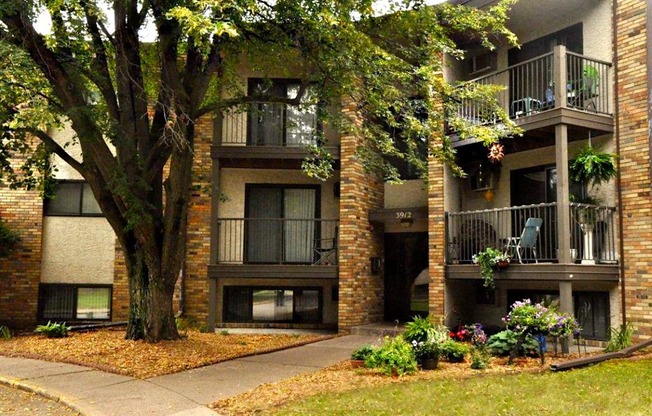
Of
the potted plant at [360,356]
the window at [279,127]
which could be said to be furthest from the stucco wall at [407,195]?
the potted plant at [360,356]

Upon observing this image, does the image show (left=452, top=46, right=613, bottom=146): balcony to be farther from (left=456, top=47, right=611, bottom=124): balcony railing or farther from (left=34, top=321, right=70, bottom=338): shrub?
(left=34, top=321, right=70, bottom=338): shrub

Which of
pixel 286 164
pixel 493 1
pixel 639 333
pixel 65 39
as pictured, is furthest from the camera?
pixel 286 164

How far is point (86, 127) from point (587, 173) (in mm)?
9064

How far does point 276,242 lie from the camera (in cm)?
1580

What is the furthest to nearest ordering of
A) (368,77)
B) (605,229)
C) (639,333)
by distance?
(605,229), (639,333), (368,77)

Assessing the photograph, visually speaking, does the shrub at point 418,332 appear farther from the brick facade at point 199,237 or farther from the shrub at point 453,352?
the brick facade at point 199,237

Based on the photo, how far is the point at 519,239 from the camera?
1209 centimetres

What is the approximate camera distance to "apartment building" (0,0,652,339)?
1150cm

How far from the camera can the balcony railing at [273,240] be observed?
15.8 meters

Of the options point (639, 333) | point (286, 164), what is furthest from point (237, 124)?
point (639, 333)

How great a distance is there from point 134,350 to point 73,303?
6.47 meters

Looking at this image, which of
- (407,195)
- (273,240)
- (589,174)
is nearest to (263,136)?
(273,240)

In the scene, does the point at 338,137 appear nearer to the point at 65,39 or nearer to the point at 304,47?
the point at 304,47

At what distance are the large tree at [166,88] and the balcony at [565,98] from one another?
1303 mm
